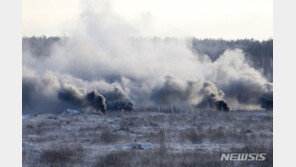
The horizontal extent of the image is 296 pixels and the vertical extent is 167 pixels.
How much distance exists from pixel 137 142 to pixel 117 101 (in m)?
32.3

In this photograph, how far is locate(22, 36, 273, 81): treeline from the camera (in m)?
96.9

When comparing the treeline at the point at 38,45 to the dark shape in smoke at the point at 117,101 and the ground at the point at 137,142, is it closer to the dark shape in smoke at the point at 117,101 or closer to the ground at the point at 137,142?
the dark shape in smoke at the point at 117,101

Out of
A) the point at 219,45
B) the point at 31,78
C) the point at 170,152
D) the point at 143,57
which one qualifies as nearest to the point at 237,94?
the point at 143,57

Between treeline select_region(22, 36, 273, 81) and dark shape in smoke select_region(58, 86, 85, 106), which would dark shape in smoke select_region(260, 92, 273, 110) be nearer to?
dark shape in smoke select_region(58, 86, 85, 106)

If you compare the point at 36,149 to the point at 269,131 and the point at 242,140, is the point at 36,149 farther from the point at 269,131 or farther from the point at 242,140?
the point at 269,131

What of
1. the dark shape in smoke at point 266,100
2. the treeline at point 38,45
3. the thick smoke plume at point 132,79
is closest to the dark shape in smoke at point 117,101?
the thick smoke plume at point 132,79

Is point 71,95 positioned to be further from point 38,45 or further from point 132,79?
point 38,45

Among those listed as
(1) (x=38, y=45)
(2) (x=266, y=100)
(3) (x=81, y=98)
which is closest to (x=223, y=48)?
(1) (x=38, y=45)

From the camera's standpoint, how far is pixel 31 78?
189ft

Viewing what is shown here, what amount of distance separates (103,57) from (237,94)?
20164 mm

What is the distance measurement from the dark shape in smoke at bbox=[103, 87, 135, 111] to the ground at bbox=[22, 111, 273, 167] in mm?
14725

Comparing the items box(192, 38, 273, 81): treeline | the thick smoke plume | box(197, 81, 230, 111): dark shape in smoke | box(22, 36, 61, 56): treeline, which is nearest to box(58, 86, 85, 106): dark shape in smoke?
the thick smoke plume

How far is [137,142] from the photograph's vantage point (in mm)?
25375

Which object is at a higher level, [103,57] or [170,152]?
[103,57]
